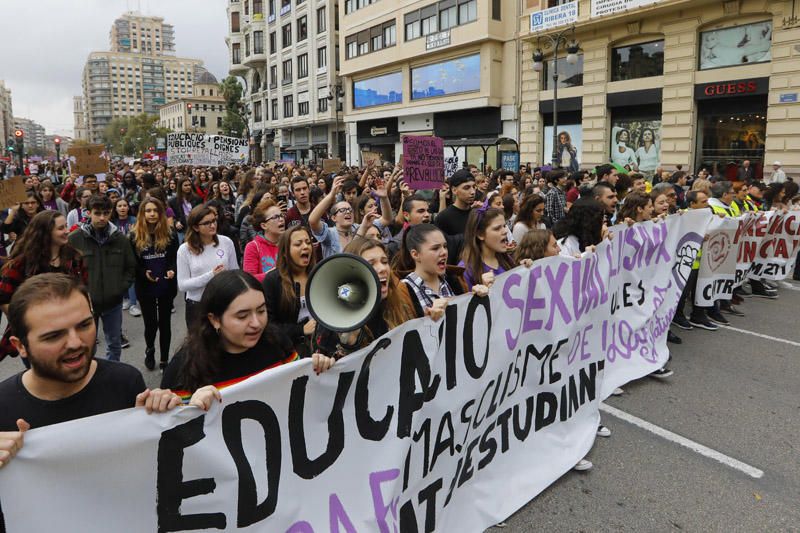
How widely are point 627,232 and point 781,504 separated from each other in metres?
2.30

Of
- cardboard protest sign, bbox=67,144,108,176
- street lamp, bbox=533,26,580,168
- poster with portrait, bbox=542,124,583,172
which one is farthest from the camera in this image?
poster with portrait, bbox=542,124,583,172

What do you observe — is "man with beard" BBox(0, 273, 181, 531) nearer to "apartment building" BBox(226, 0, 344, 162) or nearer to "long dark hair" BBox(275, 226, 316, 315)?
"long dark hair" BBox(275, 226, 316, 315)

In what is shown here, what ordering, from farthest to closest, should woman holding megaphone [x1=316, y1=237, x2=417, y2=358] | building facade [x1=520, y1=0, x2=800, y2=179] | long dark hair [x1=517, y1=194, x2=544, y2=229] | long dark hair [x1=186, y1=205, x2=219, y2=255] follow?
building facade [x1=520, y1=0, x2=800, y2=179] < long dark hair [x1=517, y1=194, x2=544, y2=229] < long dark hair [x1=186, y1=205, x2=219, y2=255] < woman holding megaphone [x1=316, y1=237, x2=417, y2=358]

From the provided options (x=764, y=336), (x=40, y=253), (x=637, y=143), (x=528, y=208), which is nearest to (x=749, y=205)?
(x=764, y=336)

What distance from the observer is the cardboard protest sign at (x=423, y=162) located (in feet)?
23.9

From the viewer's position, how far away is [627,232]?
4.88 m

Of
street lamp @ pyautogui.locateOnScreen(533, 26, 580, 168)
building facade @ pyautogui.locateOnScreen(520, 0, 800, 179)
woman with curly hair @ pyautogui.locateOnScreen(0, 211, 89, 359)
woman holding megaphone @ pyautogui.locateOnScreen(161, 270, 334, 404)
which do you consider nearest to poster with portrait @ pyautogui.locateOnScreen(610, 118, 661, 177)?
building facade @ pyautogui.locateOnScreen(520, 0, 800, 179)

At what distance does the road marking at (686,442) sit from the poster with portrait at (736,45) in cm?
1801

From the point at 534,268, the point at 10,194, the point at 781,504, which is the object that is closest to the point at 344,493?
the point at 534,268

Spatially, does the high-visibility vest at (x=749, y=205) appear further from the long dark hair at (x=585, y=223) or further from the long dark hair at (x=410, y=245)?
the long dark hair at (x=410, y=245)

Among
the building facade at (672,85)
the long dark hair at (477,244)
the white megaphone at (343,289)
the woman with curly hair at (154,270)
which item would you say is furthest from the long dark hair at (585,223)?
the building facade at (672,85)

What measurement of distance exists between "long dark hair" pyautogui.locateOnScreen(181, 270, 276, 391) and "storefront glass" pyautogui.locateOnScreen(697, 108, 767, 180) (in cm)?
1898

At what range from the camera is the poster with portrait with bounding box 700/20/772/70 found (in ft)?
58.8

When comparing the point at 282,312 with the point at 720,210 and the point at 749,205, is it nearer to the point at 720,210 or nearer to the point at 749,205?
the point at 720,210
